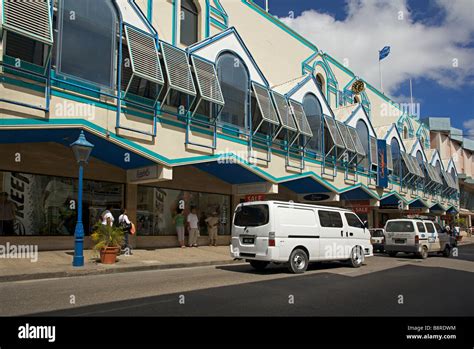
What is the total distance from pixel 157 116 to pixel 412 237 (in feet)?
39.2

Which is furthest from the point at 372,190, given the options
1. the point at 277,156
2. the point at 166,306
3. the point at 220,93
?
the point at 166,306

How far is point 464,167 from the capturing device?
2566 inches

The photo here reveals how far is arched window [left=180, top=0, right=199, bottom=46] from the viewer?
2030cm

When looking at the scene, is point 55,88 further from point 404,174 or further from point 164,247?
point 404,174

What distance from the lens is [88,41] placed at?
14023 mm

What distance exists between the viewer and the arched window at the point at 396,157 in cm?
3556

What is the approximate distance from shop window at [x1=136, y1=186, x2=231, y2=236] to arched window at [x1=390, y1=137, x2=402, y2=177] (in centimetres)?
1889

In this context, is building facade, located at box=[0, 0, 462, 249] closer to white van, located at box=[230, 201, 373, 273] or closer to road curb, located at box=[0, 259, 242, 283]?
road curb, located at box=[0, 259, 242, 283]

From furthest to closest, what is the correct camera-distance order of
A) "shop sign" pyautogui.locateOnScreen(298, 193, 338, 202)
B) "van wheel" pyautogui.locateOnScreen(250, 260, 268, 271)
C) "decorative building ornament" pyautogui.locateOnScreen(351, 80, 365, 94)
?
"decorative building ornament" pyautogui.locateOnScreen(351, 80, 365, 94) < "shop sign" pyautogui.locateOnScreen(298, 193, 338, 202) < "van wheel" pyautogui.locateOnScreen(250, 260, 268, 271)

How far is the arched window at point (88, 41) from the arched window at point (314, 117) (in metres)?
12.9

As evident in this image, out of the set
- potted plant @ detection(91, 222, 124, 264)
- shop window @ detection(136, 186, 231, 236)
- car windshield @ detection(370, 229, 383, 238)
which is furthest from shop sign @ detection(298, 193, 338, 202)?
potted plant @ detection(91, 222, 124, 264)

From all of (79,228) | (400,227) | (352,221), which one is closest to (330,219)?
(352,221)

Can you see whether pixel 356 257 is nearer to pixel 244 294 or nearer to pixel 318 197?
pixel 244 294

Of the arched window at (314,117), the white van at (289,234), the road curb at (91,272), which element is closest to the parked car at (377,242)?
the arched window at (314,117)
